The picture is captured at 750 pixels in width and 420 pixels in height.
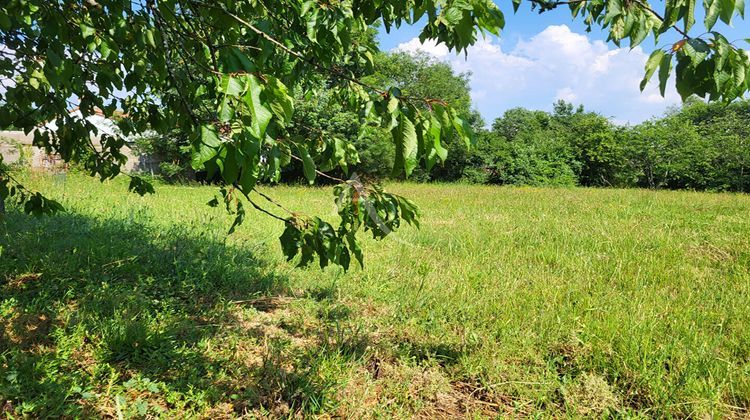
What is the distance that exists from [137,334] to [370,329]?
1392mm

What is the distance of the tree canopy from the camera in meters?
1.16

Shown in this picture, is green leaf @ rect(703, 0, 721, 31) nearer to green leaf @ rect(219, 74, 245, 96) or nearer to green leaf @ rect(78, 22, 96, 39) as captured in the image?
green leaf @ rect(219, 74, 245, 96)

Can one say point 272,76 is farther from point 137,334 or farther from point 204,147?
point 137,334

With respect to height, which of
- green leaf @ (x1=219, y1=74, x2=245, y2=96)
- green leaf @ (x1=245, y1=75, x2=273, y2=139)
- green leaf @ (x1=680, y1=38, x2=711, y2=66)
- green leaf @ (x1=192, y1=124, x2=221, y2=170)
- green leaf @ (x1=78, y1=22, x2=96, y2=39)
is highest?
green leaf @ (x1=78, y1=22, x2=96, y2=39)

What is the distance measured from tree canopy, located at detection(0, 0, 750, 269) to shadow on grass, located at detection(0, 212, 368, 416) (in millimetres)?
740

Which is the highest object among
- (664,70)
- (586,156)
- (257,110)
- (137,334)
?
(586,156)

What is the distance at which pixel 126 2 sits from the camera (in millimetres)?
1711

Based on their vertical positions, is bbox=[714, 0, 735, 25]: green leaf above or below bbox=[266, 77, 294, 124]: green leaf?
above

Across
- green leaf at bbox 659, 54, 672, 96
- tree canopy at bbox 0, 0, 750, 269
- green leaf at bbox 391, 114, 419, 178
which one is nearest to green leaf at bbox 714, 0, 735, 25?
tree canopy at bbox 0, 0, 750, 269

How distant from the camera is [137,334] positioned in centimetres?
254

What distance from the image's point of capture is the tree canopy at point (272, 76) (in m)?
1.16

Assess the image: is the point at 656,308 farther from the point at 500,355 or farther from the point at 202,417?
the point at 202,417

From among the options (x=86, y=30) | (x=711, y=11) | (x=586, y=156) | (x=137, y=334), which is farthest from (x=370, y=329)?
(x=586, y=156)

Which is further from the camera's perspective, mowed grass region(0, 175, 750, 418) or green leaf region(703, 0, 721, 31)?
mowed grass region(0, 175, 750, 418)
